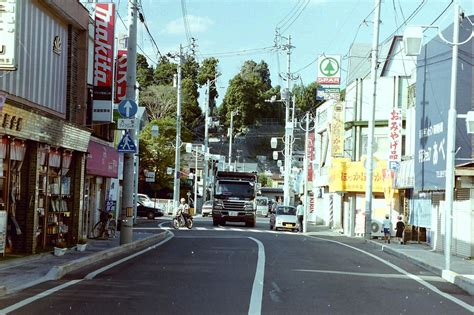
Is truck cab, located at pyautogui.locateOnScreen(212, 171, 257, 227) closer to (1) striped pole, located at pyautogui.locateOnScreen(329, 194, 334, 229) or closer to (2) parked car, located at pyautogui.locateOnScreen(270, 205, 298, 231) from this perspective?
(2) parked car, located at pyautogui.locateOnScreen(270, 205, 298, 231)

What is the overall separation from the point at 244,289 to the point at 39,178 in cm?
882

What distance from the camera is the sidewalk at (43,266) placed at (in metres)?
12.7

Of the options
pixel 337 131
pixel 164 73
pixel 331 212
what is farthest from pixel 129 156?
pixel 164 73

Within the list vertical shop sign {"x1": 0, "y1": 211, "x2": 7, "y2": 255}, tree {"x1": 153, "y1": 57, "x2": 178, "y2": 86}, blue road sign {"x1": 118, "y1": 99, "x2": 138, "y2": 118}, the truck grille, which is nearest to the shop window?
blue road sign {"x1": 118, "y1": 99, "x2": 138, "y2": 118}

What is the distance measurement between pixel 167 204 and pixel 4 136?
53.0m

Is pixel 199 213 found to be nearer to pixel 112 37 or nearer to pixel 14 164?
pixel 112 37

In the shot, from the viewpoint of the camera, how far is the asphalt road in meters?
10.5

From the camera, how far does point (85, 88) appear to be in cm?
2289

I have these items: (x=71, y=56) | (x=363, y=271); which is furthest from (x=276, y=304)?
(x=71, y=56)

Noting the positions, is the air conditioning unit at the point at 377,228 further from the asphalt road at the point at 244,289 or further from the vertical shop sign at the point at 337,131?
the asphalt road at the point at 244,289

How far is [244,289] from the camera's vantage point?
12.6m

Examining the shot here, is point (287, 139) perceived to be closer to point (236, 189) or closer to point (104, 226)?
point (236, 189)

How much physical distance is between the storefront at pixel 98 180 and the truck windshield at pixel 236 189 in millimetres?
12128

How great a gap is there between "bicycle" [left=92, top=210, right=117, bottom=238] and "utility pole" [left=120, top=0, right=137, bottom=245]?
9.60ft
